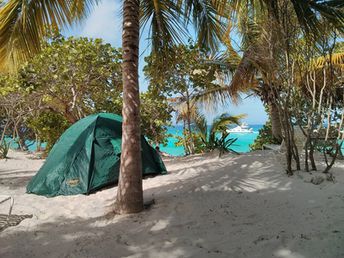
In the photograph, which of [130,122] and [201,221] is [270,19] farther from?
[201,221]

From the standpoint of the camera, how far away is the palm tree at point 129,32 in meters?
4.17

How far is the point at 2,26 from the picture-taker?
14.9 feet

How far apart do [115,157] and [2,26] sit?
2937mm

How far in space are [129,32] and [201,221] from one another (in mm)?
2711

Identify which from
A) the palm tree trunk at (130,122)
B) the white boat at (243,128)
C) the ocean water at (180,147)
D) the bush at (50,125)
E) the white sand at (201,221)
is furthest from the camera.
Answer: the ocean water at (180,147)

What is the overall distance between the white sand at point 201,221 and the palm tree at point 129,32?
0.59m

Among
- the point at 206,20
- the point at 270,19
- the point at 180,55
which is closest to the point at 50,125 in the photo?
the point at 180,55

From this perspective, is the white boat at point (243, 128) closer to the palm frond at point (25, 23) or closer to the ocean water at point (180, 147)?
the ocean water at point (180, 147)

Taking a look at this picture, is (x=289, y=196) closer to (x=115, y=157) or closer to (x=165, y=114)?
(x=115, y=157)

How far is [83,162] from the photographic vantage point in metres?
5.68

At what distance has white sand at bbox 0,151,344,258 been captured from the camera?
2.90 metres

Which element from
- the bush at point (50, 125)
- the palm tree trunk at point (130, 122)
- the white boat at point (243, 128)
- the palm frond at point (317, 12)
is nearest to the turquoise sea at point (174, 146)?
the white boat at point (243, 128)

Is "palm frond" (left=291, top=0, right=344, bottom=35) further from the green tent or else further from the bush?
the bush

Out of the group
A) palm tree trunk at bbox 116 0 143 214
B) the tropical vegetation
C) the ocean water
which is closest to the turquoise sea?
the ocean water
